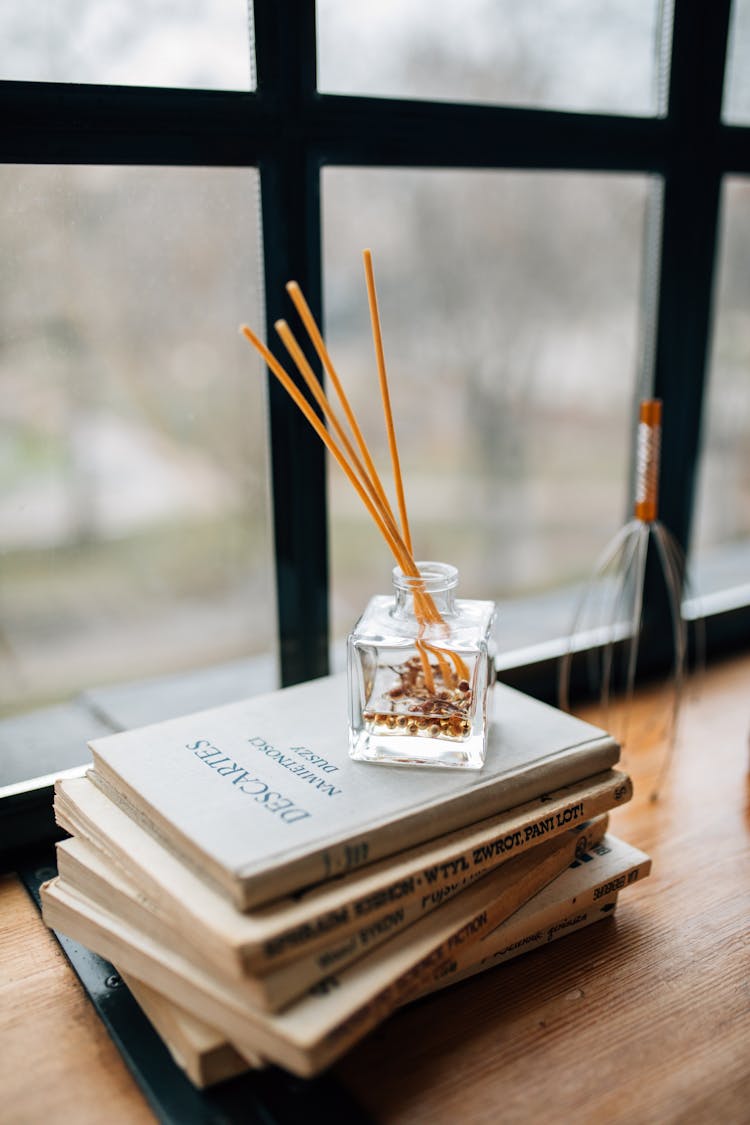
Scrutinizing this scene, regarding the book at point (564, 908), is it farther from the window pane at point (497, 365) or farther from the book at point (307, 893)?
the window pane at point (497, 365)

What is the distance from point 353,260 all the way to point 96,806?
64 centimetres

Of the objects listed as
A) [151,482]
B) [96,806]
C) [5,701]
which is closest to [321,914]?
[96,806]

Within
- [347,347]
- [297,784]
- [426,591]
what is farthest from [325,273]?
[297,784]

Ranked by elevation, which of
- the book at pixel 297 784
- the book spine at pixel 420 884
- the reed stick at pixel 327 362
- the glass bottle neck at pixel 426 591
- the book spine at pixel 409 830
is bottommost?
the book spine at pixel 420 884

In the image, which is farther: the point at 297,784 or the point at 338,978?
the point at 297,784

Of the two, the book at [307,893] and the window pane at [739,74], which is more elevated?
the window pane at [739,74]

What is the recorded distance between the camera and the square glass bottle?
30.2 inches

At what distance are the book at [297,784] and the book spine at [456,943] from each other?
5cm

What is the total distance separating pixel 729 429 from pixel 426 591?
0.89 metres

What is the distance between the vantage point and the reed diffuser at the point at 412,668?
0.76m

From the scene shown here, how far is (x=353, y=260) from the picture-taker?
108 cm

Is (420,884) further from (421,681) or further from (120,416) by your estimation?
(120,416)

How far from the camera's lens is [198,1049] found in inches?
24.4

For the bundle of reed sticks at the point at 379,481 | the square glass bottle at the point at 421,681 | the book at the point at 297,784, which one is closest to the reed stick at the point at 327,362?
the bundle of reed sticks at the point at 379,481
